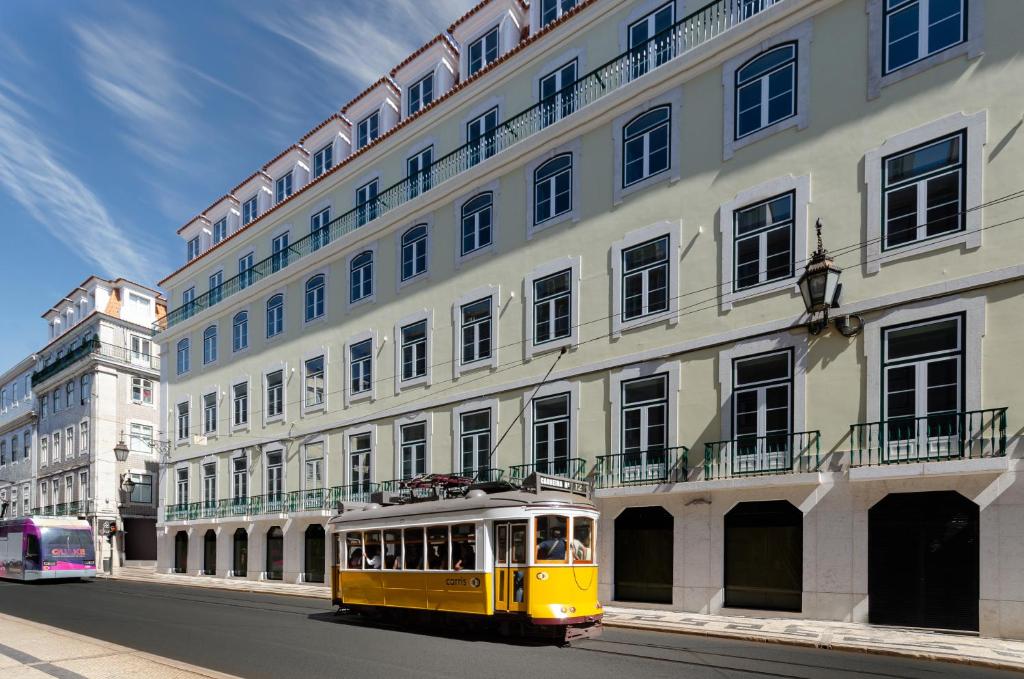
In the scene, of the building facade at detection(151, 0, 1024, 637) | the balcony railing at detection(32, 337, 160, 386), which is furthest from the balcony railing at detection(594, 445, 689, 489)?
the balcony railing at detection(32, 337, 160, 386)

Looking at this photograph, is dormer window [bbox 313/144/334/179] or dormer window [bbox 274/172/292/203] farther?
dormer window [bbox 274/172/292/203]

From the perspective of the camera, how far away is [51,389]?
182ft

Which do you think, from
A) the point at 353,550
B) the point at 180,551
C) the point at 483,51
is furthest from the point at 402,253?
the point at 180,551

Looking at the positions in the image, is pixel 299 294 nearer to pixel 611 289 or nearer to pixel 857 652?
pixel 611 289

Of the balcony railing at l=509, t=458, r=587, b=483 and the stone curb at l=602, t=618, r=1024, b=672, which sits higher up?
the balcony railing at l=509, t=458, r=587, b=483

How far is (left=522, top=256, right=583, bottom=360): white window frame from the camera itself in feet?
69.9

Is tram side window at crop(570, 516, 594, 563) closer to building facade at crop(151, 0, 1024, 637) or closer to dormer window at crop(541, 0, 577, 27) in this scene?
building facade at crop(151, 0, 1024, 637)

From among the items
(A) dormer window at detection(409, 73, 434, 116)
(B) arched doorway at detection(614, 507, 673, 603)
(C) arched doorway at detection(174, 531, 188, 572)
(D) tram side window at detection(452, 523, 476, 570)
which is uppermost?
(A) dormer window at detection(409, 73, 434, 116)

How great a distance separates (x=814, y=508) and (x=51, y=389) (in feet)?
179

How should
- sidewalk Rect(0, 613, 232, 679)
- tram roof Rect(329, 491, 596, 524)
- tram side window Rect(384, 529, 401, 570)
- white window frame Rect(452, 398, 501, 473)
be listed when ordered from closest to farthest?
sidewalk Rect(0, 613, 232, 679)
tram roof Rect(329, 491, 596, 524)
tram side window Rect(384, 529, 401, 570)
white window frame Rect(452, 398, 501, 473)

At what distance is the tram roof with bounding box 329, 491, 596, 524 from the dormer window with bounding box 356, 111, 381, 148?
61.7 ft

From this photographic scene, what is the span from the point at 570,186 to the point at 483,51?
7542 mm

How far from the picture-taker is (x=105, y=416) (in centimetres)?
4897

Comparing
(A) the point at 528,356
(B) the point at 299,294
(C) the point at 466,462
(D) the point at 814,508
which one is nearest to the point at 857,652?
(D) the point at 814,508
